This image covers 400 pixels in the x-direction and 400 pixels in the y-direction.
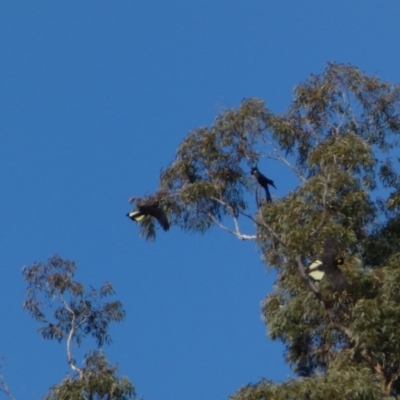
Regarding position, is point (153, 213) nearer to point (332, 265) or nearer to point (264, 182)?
point (264, 182)

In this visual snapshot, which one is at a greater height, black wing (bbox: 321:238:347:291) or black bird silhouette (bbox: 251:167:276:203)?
black bird silhouette (bbox: 251:167:276:203)

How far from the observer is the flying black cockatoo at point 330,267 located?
45.9 ft

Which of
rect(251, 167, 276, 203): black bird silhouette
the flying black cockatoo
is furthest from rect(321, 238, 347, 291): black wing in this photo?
rect(251, 167, 276, 203): black bird silhouette

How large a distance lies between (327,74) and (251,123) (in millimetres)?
1684

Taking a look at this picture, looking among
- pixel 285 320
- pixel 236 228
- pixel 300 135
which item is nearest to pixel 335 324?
pixel 285 320

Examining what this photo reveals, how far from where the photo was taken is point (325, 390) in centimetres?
1287

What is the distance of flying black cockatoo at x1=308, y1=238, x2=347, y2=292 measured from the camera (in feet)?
45.9

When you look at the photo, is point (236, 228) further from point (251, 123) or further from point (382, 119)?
point (382, 119)

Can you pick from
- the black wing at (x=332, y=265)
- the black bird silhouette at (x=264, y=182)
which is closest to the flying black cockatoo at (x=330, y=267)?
the black wing at (x=332, y=265)

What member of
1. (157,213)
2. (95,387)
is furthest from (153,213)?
(95,387)

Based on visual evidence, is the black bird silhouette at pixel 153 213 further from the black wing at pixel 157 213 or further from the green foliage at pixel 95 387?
the green foliage at pixel 95 387

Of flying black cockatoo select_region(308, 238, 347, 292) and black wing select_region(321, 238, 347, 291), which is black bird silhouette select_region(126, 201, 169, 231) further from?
black wing select_region(321, 238, 347, 291)

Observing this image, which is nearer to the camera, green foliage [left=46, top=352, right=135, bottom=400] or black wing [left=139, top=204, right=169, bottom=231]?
green foliage [left=46, top=352, right=135, bottom=400]

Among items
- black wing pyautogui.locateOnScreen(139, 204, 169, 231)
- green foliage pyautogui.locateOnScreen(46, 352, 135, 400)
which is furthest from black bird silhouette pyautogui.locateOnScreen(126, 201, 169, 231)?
green foliage pyautogui.locateOnScreen(46, 352, 135, 400)
